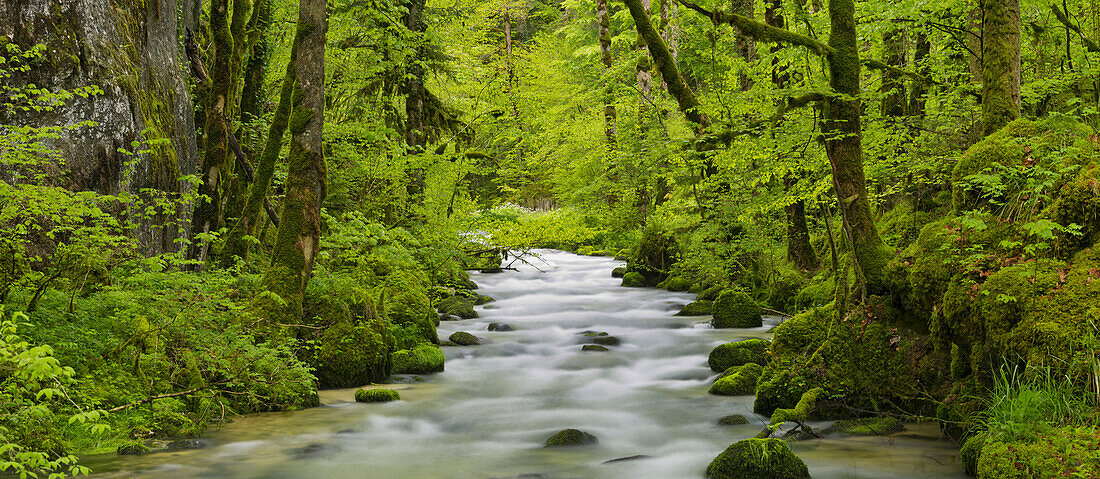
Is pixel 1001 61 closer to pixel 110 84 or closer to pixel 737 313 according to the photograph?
pixel 737 313

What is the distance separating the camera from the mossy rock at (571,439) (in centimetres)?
727

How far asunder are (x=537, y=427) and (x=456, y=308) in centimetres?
684

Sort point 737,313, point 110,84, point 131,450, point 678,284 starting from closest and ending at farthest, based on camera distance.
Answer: point 131,450, point 110,84, point 737,313, point 678,284

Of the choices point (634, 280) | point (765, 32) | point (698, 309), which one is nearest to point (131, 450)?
point (765, 32)

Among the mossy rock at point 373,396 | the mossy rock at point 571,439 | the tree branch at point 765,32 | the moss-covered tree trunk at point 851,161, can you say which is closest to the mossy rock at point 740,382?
the moss-covered tree trunk at point 851,161

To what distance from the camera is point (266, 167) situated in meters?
9.04

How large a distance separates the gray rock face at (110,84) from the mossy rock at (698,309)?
31.1 ft

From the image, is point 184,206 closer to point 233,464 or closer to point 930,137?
point 233,464

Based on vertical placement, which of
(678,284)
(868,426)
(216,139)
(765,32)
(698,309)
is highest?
(765,32)

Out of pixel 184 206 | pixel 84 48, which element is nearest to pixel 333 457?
pixel 184 206

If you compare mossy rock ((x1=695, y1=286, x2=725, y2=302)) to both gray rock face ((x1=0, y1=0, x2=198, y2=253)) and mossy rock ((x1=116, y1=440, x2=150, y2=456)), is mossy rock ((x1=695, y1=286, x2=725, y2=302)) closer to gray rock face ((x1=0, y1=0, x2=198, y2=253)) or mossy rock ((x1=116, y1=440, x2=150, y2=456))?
gray rock face ((x1=0, y1=0, x2=198, y2=253))

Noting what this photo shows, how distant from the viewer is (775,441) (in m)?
5.58

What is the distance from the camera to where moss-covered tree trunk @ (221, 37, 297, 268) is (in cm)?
895

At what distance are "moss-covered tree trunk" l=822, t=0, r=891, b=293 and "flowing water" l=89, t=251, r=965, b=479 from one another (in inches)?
69.0
